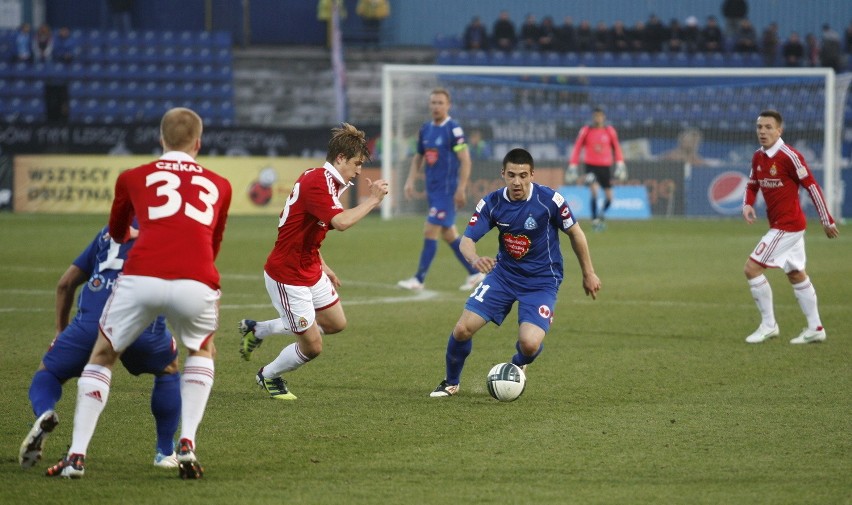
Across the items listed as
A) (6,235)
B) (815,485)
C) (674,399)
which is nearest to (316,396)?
(674,399)

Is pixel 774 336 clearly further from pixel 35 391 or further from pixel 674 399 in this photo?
pixel 35 391

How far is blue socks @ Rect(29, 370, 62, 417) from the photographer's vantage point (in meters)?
5.32

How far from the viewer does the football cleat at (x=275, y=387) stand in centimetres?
737

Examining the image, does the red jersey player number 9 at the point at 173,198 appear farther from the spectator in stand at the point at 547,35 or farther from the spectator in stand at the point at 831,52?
the spectator in stand at the point at 831,52

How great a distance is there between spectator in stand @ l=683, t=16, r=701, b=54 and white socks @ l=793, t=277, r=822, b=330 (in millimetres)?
22513

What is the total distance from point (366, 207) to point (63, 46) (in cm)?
2638

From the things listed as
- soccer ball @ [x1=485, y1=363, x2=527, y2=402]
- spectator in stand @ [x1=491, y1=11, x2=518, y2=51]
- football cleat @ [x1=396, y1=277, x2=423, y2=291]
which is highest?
spectator in stand @ [x1=491, y1=11, x2=518, y2=51]

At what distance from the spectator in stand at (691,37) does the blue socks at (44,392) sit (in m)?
28.2

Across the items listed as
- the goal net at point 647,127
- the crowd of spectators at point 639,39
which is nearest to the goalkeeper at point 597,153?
the goal net at point 647,127

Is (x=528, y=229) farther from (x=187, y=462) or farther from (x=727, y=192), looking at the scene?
(x=727, y=192)

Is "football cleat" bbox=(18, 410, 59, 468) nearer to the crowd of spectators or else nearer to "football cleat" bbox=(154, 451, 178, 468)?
"football cleat" bbox=(154, 451, 178, 468)

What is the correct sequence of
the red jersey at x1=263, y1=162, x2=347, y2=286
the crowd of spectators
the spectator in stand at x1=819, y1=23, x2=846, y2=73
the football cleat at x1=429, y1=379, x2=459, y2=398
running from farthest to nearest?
the crowd of spectators < the spectator in stand at x1=819, y1=23, x2=846, y2=73 < the football cleat at x1=429, y1=379, x2=459, y2=398 < the red jersey at x1=263, y1=162, x2=347, y2=286

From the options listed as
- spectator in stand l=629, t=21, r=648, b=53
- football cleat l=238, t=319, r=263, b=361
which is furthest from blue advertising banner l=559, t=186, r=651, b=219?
football cleat l=238, t=319, r=263, b=361

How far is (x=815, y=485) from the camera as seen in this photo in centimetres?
520
